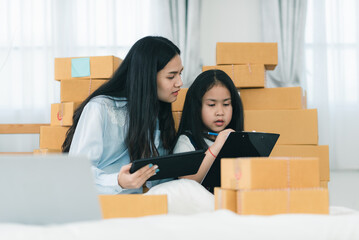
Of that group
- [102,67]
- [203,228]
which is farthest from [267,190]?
[102,67]

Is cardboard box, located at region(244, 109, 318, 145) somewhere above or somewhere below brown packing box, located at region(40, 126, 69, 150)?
above

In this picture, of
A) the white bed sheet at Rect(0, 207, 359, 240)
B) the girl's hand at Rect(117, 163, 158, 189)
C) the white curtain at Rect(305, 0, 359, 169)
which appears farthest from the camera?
the white curtain at Rect(305, 0, 359, 169)

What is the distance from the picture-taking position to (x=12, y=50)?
10.2 feet

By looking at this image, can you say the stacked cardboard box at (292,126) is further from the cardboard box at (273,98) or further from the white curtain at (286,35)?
the white curtain at (286,35)

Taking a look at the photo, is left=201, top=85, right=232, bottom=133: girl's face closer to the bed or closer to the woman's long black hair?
the woman's long black hair

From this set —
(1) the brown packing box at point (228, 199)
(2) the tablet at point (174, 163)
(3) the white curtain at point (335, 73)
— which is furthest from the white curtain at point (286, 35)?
(1) the brown packing box at point (228, 199)

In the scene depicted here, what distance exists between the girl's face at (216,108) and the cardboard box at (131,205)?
0.91 meters

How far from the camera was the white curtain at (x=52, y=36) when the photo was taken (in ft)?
10.0

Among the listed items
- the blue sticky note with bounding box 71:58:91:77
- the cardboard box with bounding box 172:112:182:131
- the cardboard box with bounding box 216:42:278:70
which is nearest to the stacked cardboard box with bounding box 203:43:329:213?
the cardboard box with bounding box 216:42:278:70

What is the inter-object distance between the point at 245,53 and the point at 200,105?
0.40m

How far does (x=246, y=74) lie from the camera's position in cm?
215

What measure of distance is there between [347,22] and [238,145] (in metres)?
1.85

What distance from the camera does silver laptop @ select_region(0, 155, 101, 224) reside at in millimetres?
726

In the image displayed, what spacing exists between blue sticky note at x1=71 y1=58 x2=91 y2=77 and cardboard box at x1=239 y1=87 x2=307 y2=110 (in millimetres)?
791
